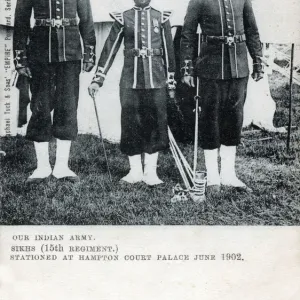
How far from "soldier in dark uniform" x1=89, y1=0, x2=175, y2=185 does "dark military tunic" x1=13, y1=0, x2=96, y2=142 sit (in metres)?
0.13

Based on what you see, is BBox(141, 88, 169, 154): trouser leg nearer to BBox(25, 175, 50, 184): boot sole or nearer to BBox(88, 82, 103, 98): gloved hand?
BBox(88, 82, 103, 98): gloved hand

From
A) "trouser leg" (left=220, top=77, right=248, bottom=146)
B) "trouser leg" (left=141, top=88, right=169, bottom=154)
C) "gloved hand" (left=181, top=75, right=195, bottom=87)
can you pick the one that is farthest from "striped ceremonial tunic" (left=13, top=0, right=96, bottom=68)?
"trouser leg" (left=220, top=77, right=248, bottom=146)

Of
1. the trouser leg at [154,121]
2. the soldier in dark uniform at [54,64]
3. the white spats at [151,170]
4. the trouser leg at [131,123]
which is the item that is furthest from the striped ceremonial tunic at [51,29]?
the white spats at [151,170]

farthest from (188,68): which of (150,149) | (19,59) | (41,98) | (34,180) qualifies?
(34,180)

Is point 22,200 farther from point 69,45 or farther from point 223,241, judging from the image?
point 223,241

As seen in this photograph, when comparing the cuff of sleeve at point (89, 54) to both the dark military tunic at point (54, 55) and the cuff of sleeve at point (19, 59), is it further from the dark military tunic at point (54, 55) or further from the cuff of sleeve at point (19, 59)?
the cuff of sleeve at point (19, 59)

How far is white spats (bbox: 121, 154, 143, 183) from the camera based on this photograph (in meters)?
3.23

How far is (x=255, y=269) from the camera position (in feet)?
10.2

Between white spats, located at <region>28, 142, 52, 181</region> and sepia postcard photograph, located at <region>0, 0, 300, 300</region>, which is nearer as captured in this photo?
sepia postcard photograph, located at <region>0, 0, 300, 300</region>

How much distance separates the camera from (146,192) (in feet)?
10.5

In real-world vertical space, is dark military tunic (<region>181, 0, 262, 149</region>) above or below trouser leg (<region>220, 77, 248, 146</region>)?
above

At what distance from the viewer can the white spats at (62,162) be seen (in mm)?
3215

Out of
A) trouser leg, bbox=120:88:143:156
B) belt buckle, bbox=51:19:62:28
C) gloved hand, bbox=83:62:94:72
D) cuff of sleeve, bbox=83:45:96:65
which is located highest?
belt buckle, bbox=51:19:62:28

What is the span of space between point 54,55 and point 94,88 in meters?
0.29
